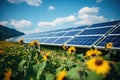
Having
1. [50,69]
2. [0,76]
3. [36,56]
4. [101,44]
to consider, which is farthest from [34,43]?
[101,44]

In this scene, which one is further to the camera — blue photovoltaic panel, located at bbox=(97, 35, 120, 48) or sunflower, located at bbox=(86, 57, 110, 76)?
blue photovoltaic panel, located at bbox=(97, 35, 120, 48)

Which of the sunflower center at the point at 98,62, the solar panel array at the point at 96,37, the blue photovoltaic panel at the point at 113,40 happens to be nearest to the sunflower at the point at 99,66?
the sunflower center at the point at 98,62

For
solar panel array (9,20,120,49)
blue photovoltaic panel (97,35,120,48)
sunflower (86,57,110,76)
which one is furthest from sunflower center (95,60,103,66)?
blue photovoltaic panel (97,35,120,48)

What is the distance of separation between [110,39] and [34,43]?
575 centimetres

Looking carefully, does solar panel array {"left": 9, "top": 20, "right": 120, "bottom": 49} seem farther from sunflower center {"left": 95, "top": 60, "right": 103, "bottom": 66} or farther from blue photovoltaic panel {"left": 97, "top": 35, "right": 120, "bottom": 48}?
sunflower center {"left": 95, "top": 60, "right": 103, "bottom": 66}

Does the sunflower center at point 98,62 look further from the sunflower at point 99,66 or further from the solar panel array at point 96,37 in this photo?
the solar panel array at point 96,37

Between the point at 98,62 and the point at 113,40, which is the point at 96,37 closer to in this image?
the point at 113,40

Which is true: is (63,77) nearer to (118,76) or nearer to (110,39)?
(118,76)

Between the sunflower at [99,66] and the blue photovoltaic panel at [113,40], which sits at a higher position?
the sunflower at [99,66]

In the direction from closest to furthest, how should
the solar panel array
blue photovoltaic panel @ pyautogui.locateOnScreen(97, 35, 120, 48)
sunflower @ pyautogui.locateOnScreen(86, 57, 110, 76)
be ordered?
sunflower @ pyautogui.locateOnScreen(86, 57, 110, 76), blue photovoltaic panel @ pyautogui.locateOnScreen(97, 35, 120, 48), the solar panel array

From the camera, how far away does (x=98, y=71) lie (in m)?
1.31

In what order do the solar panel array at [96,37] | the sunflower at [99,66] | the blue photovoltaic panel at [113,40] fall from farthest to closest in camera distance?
the solar panel array at [96,37] < the blue photovoltaic panel at [113,40] < the sunflower at [99,66]

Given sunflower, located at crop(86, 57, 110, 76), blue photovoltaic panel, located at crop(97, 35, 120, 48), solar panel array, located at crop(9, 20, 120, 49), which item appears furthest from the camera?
solar panel array, located at crop(9, 20, 120, 49)

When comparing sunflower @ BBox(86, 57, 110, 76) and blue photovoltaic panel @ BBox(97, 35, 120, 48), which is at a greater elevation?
sunflower @ BBox(86, 57, 110, 76)
